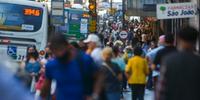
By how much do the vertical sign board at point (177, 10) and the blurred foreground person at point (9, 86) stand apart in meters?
16.8

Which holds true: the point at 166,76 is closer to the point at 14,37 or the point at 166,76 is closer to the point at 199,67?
the point at 199,67

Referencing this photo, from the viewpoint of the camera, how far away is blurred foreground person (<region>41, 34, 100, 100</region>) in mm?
8180

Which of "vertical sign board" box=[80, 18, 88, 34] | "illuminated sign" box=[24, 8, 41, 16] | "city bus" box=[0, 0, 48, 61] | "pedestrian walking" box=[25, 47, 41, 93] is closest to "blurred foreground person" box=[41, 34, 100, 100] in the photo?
"pedestrian walking" box=[25, 47, 41, 93]

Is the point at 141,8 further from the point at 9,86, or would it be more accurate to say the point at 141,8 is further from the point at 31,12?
the point at 9,86

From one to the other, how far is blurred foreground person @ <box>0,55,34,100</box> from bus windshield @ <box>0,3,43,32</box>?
772 inches

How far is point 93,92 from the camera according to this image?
8.55m

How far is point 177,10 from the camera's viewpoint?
865 inches

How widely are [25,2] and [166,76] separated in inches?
753

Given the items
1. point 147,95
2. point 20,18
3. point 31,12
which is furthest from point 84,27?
point 147,95

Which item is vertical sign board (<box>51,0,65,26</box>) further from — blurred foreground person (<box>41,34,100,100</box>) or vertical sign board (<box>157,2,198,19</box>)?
blurred foreground person (<box>41,34,100,100</box>)

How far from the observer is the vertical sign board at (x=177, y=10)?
71.3ft

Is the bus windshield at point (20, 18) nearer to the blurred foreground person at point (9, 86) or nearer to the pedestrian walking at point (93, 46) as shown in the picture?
the pedestrian walking at point (93, 46)

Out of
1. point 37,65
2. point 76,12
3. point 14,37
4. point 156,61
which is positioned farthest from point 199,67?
point 76,12

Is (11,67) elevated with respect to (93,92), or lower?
elevated
